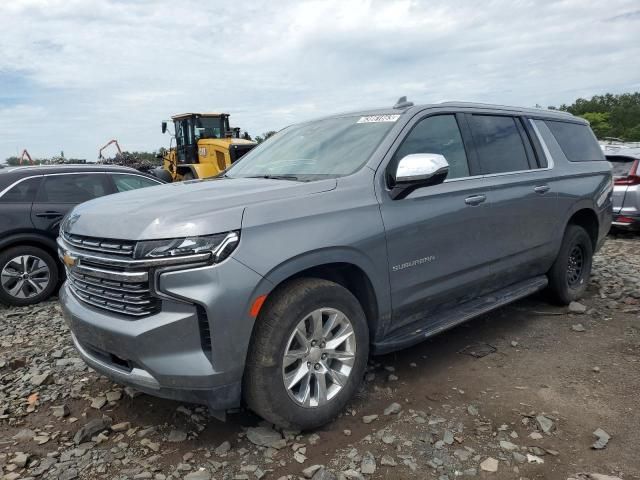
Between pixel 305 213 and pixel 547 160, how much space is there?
9.61 ft

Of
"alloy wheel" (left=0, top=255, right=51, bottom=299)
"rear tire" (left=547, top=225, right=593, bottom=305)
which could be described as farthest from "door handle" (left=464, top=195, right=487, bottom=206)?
"alloy wheel" (left=0, top=255, right=51, bottom=299)

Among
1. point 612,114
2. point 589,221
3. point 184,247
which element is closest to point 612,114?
point 612,114

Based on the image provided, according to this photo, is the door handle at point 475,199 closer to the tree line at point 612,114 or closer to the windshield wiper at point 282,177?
the windshield wiper at point 282,177

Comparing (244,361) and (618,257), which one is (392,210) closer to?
(244,361)

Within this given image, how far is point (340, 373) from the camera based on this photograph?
2.98 meters

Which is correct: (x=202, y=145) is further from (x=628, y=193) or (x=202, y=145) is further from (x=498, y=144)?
(x=498, y=144)

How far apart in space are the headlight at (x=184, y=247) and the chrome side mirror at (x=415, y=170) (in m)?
1.25

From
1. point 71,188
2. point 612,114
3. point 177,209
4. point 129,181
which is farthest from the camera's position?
point 612,114

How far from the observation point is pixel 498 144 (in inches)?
166

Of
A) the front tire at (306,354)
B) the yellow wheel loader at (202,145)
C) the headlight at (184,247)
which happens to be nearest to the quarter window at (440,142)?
the front tire at (306,354)

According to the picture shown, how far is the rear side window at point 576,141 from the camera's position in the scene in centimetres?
494

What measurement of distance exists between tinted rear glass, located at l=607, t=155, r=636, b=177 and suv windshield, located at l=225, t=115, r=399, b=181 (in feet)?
22.0

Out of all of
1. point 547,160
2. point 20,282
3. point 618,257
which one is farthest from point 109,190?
point 618,257

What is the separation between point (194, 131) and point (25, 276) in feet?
33.3
